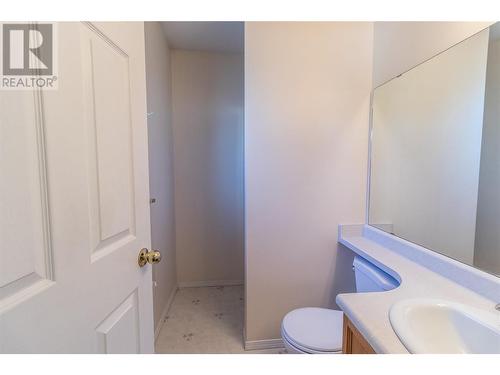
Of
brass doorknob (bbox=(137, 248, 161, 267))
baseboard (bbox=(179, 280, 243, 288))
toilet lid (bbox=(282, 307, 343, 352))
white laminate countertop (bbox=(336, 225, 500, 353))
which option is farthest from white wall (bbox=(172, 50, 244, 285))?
brass doorknob (bbox=(137, 248, 161, 267))

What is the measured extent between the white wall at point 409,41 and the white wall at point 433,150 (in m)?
0.05

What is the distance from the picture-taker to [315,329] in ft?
3.80

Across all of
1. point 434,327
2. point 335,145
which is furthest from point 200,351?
point 335,145

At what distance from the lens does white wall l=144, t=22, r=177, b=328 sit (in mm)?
1562

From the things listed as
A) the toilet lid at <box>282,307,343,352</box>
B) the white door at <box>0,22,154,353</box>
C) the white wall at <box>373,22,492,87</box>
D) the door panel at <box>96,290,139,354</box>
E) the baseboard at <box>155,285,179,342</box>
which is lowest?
the baseboard at <box>155,285,179,342</box>

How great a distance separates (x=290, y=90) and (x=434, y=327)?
135 cm

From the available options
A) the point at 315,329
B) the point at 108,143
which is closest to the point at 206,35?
the point at 108,143

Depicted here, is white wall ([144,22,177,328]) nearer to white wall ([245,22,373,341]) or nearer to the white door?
white wall ([245,22,373,341])

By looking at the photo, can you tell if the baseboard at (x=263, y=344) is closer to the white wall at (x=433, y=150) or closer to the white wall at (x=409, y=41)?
the white wall at (x=433, y=150)

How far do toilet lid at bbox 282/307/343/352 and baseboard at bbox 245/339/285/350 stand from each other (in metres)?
0.46

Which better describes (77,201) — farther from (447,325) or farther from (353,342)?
(447,325)

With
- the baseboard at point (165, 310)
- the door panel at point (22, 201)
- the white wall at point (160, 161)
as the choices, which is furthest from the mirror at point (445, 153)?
the baseboard at point (165, 310)

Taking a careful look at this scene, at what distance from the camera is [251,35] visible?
55.9 inches
